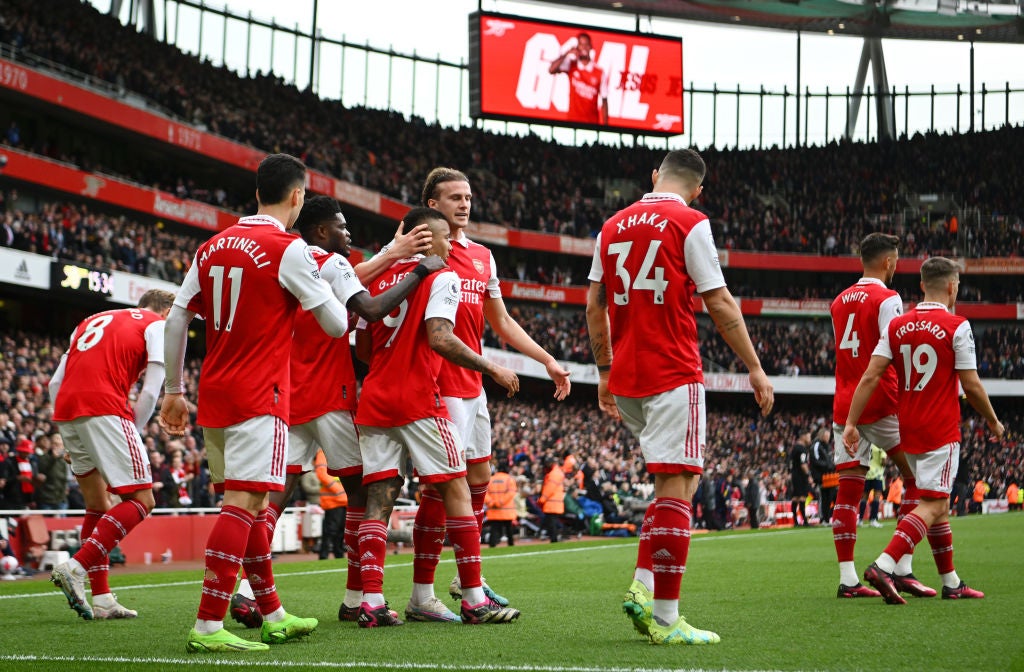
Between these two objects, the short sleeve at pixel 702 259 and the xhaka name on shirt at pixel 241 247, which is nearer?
the xhaka name on shirt at pixel 241 247

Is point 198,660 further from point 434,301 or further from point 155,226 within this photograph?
point 155,226

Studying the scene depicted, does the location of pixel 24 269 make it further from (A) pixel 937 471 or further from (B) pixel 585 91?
(B) pixel 585 91

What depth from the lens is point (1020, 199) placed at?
5534 centimetres

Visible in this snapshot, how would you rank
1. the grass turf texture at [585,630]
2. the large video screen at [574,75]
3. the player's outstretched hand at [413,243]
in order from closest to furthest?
→ the grass turf texture at [585,630] → the player's outstretched hand at [413,243] → the large video screen at [574,75]

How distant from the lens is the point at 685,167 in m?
5.96

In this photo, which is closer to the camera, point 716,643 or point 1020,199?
point 716,643

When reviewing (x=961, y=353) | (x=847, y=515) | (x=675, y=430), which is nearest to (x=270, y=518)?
(x=675, y=430)

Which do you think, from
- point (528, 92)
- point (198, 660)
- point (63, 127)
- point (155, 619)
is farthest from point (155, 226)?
A: point (198, 660)

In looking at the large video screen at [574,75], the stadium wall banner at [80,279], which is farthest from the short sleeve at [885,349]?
the large video screen at [574,75]

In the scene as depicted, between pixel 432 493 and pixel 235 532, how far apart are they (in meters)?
1.71

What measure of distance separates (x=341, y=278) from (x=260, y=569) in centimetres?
150

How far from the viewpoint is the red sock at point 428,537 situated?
6.62 metres

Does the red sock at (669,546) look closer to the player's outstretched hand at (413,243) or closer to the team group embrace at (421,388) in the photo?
the team group embrace at (421,388)

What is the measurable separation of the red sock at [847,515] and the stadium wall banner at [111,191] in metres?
25.2
